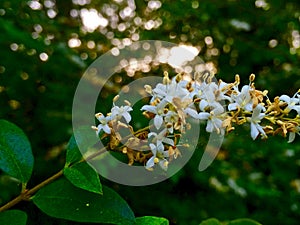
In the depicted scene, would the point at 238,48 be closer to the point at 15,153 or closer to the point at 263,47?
the point at 263,47

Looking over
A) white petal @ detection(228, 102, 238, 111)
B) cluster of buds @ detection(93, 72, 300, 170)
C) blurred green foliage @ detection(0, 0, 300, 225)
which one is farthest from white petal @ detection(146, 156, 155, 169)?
blurred green foliage @ detection(0, 0, 300, 225)

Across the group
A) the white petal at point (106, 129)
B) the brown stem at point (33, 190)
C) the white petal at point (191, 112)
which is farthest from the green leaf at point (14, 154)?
the white petal at point (191, 112)

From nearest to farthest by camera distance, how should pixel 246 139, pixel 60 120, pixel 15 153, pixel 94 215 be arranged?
1. pixel 94 215
2. pixel 15 153
3. pixel 60 120
4. pixel 246 139

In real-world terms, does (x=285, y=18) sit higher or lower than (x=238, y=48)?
higher

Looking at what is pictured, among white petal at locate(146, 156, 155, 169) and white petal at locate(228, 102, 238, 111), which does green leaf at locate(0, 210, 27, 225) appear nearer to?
white petal at locate(146, 156, 155, 169)

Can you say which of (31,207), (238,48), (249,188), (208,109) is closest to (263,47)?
(238,48)

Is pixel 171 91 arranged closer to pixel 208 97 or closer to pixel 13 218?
pixel 208 97

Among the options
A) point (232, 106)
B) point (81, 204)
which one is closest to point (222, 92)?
point (232, 106)
